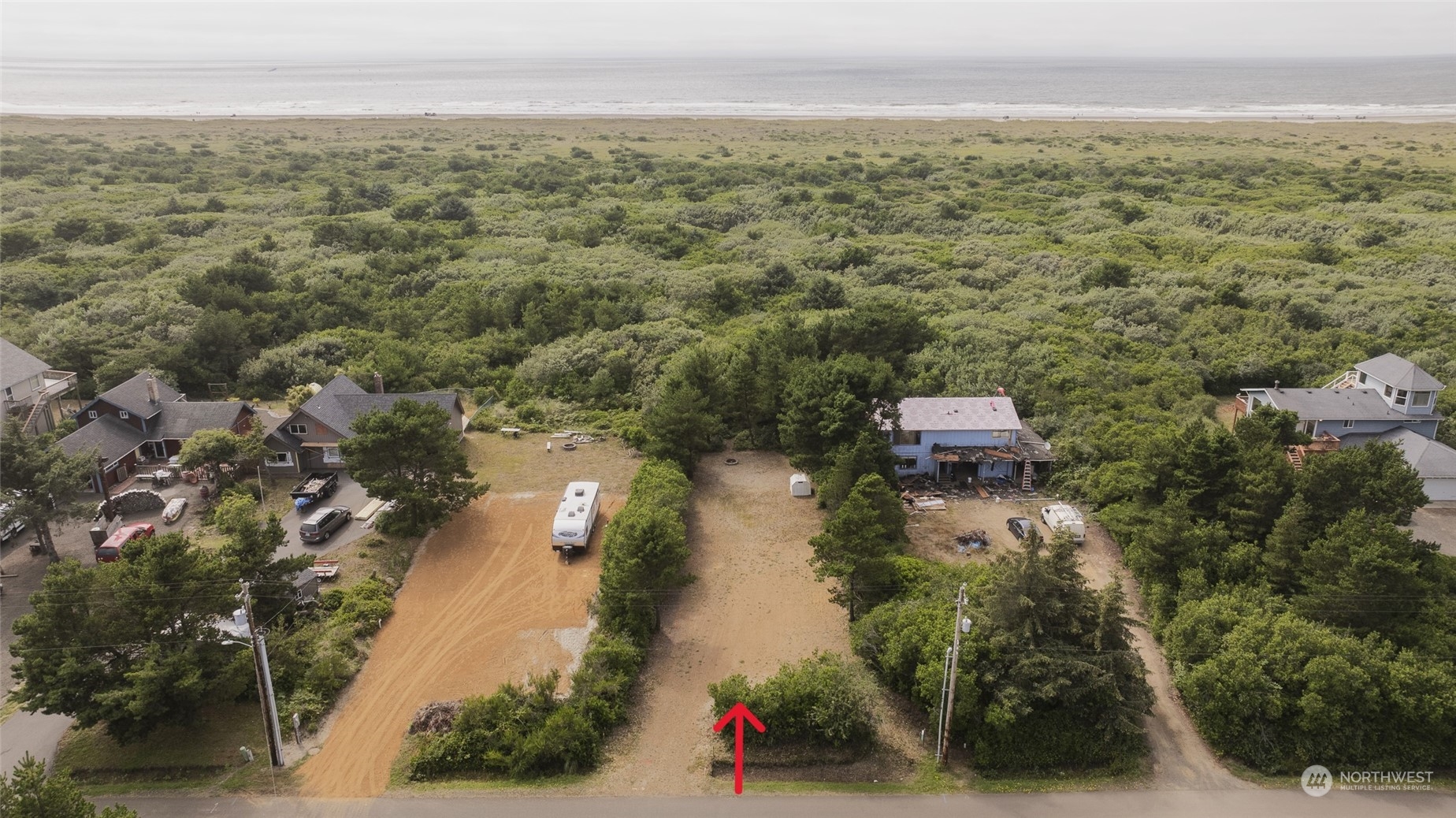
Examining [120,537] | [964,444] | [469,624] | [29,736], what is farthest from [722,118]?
[29,736]

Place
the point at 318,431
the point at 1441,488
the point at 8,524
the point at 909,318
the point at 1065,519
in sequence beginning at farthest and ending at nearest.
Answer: the point at 909,318
the point at 318,431
the point at 1441,488
the point at 1065,519
the point at 8,524

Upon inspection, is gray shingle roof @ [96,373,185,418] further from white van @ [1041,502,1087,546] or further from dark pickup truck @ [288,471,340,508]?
white van @ [1041,502,1087,546]

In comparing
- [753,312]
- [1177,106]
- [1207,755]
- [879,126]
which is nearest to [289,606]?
[1207,755]

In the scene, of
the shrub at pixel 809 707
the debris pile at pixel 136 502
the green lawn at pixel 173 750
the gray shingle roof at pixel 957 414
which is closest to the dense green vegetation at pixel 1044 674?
the shrub at pixel 809 707

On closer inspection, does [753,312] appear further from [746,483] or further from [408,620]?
[408,620]

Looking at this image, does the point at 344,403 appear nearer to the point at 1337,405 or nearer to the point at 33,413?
the point at 33,413

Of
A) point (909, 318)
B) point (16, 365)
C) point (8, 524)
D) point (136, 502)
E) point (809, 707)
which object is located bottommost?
point (809, 707)
